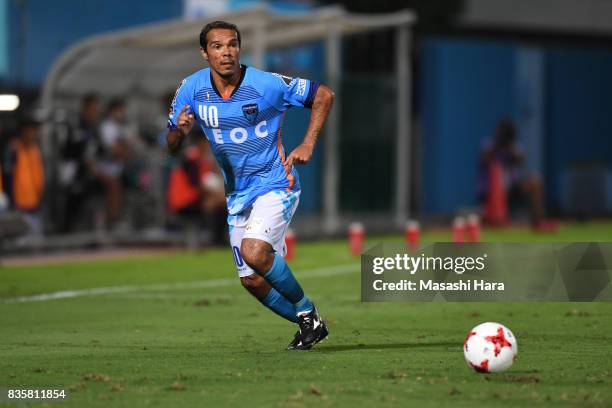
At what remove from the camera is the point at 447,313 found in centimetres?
1301

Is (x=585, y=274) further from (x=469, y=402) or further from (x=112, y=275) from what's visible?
(x=112, y=275)

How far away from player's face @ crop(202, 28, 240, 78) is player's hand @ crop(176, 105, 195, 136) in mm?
412

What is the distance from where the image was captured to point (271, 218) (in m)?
9.80

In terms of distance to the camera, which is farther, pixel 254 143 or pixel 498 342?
pixel 254 143

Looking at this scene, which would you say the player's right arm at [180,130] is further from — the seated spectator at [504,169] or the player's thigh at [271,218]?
the seated spectator at [504,169]

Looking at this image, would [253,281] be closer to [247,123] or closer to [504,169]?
[247,123]

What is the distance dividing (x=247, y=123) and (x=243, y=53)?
1628 centimetres

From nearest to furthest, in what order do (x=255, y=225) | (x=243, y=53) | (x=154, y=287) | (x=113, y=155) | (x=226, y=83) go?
(x=255, y=225) < (x=226, y=83) < (x=154, y=287) < (x=113, y=155) < (x=243, y=53)

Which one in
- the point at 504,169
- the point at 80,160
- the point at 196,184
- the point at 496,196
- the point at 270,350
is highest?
the point at 270,350

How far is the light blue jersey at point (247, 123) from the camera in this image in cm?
994

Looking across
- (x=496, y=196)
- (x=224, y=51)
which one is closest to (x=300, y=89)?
(x=224, y=51)

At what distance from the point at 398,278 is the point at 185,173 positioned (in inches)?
456

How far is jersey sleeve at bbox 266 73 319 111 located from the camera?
999 centimetres

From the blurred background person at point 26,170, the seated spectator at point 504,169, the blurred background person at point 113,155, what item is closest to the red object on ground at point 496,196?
the seated spectator at point 504,169
